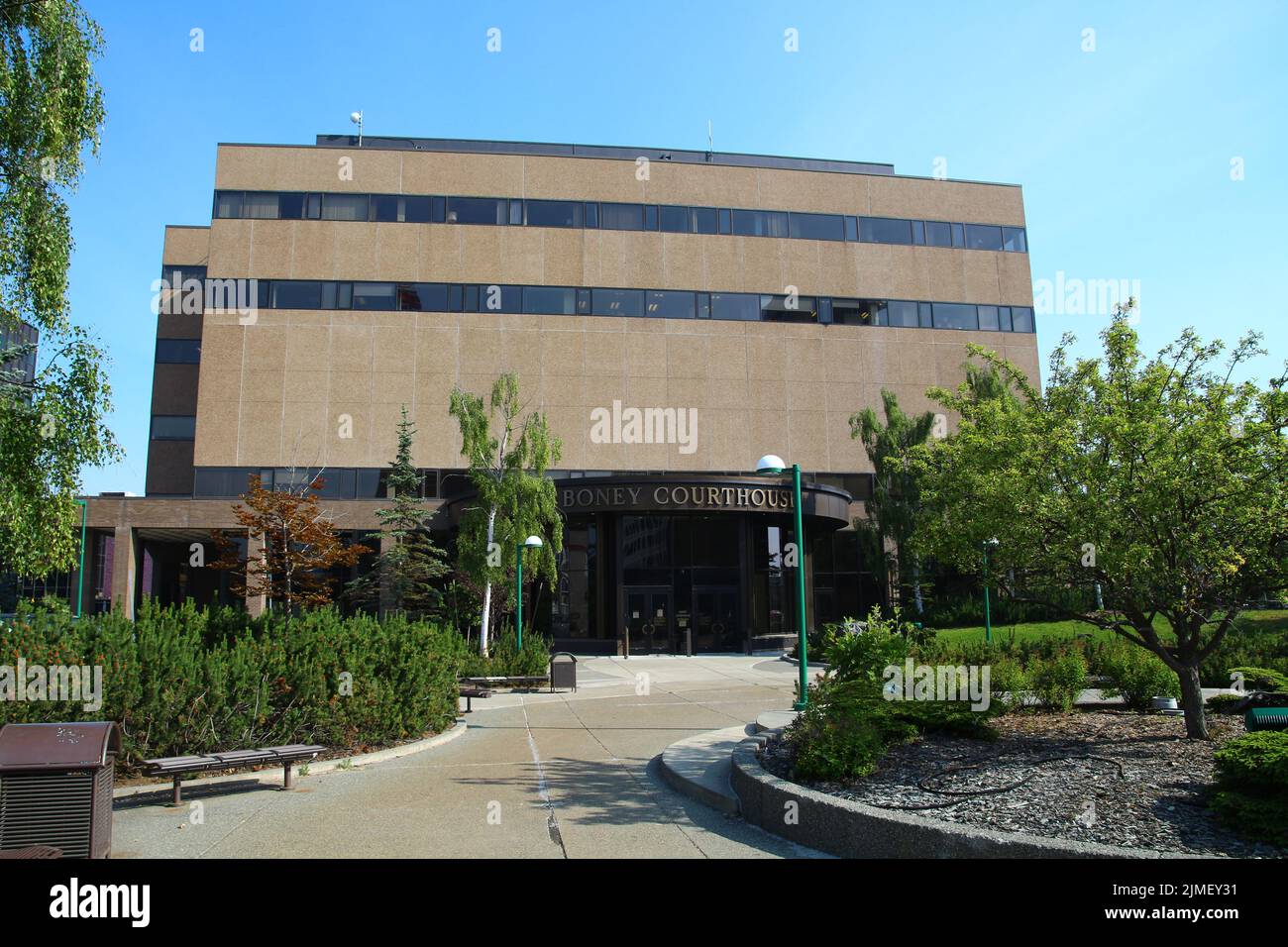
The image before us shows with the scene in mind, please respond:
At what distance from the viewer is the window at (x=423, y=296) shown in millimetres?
37094

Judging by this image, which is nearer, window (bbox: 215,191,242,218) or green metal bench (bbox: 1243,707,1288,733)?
green metal bench (bbox: 1243,707,1288,733)

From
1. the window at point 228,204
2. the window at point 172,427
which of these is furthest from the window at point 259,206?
the window at point 172,427

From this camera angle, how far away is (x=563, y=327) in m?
37.3

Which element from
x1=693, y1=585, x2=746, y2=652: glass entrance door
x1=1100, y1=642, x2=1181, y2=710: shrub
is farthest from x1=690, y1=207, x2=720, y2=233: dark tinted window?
x1=1100, y1=642, x2=1181, y2=710: shrub

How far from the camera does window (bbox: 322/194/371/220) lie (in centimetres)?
3747

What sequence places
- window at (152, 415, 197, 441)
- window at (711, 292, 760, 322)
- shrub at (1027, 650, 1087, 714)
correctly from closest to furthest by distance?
shrub at (1027, 650, 1087, 714), window at (711, 292, 760, 322), window at (152, 415, 197, 441)

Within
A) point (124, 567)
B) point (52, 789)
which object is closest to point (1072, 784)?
point (52, 789)

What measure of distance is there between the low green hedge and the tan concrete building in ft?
72.4

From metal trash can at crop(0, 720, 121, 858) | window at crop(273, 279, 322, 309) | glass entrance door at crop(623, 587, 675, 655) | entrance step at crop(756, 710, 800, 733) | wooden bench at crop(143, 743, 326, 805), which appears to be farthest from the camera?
window at crop(273, 279, 322, 309)

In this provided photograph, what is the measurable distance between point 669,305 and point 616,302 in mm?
2352

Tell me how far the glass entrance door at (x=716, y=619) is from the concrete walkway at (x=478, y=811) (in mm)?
19046

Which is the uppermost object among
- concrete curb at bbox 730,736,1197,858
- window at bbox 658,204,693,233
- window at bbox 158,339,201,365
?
window at bbox 658,204,693,233

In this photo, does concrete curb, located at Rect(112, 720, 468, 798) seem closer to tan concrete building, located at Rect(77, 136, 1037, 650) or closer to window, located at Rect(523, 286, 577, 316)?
tan concrete building, located at Rect(77, 136, 1037, 650)
